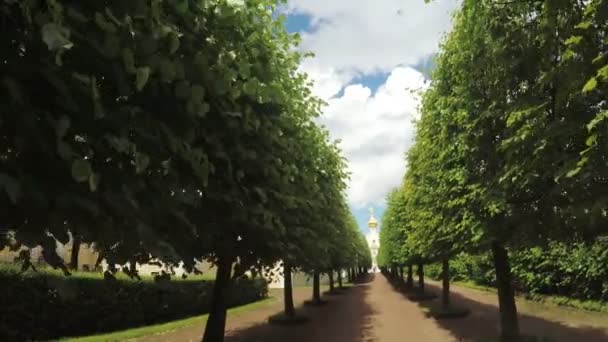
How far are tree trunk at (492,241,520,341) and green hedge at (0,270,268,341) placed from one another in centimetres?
668

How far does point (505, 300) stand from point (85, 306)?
13.8 m

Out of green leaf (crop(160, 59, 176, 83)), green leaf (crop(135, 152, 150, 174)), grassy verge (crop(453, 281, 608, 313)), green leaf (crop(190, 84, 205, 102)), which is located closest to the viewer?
green leaf (crop(135, 152, 150, 174))

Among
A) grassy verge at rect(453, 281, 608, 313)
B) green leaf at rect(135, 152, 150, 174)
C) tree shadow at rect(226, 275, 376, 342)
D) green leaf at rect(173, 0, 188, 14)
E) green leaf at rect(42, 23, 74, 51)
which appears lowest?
tree shadow at rect(226, 275, 376, 342)

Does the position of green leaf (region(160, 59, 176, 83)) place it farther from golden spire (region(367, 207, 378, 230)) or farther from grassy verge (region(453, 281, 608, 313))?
golden spire (region(367, 207, 378, 230))

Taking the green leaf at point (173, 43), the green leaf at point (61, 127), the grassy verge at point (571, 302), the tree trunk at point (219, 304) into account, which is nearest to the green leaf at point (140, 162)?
the green leaf at point (61, 127)

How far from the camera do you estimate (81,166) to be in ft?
11.3

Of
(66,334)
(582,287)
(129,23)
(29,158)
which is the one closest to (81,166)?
(29,158)

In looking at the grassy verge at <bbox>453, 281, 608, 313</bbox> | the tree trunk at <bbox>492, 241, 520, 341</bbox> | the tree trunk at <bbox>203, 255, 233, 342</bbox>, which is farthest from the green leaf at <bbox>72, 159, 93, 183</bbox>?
the grassy verge at <bbox>453, 281, 608, 313</bbox>

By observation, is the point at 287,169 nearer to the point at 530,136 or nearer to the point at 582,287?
the point at 530,136

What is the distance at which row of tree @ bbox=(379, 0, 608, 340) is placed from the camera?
6090 mm

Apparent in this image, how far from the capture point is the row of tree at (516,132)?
20.0ft

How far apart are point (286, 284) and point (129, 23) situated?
66.8 feet

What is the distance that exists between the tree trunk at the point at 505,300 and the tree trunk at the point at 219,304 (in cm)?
674

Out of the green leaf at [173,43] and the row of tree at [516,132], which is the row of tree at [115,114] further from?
the row of tree at [516,132]
